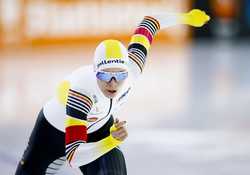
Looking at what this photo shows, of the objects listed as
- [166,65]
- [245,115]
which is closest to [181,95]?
[245,115]

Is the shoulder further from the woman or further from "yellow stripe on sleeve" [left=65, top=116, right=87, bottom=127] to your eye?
"yellow stripe on sleeve" [left=65, top=116, right=87, bottom=127]

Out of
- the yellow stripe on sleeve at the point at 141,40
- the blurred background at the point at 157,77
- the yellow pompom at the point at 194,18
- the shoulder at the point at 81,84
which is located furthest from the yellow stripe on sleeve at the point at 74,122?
the blurred background at the point at 157,77

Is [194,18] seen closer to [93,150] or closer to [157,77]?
[93,150]

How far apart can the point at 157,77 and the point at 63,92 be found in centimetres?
798

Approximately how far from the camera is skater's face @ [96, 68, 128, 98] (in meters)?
3.75

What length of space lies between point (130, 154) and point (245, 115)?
2.41 meters

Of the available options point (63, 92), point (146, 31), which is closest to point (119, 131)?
point (63, 92)

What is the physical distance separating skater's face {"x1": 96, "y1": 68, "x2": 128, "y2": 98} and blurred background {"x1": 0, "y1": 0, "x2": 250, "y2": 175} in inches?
79.2

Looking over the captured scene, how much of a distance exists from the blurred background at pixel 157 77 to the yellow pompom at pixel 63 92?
1605 millimetres

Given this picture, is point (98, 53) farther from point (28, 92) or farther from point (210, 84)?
point (210, 84)

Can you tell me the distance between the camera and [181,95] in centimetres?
1013

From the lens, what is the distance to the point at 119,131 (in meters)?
3.76

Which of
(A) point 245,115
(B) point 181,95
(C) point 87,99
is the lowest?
(C) point 87,99

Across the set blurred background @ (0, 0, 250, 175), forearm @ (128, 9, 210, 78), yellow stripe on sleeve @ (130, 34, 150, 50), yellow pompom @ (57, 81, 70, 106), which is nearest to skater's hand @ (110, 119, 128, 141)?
yellow pompom @ (57, 81, 70, 106)
